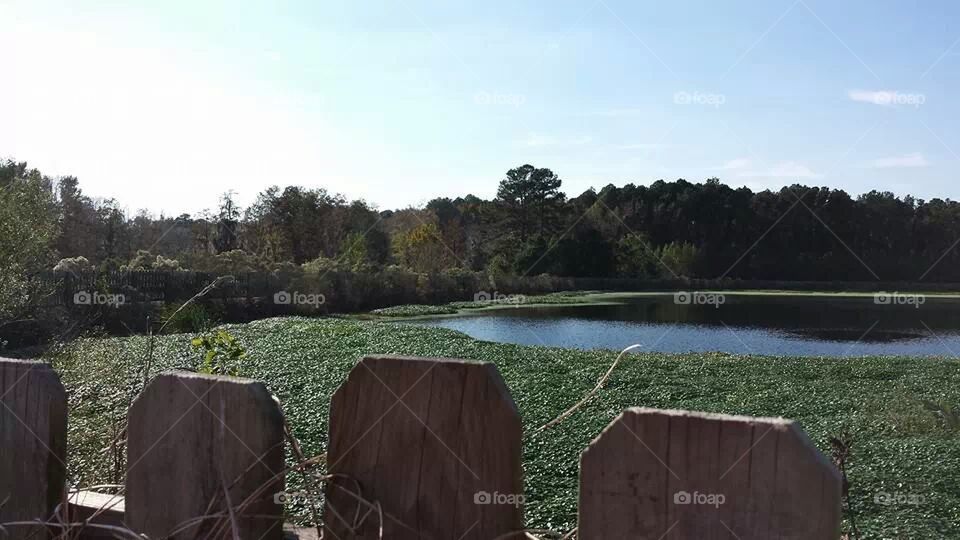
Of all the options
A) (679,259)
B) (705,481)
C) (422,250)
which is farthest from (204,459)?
(679,259)

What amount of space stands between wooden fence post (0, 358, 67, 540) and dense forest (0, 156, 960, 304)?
2132 centimetres

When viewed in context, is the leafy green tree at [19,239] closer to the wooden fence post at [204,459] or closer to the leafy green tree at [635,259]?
the wooden fence post at [204,459]

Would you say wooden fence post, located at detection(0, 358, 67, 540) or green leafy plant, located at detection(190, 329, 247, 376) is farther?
green leafy plant, located at detection(190, 329, 247, 376)

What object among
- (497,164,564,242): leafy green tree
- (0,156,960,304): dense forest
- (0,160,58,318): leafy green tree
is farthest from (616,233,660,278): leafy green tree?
(0,160,58,318): leafy green tree

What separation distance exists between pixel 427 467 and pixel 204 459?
328mm

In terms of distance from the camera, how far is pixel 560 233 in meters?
50.8

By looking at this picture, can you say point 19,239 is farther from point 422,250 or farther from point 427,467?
point 422,250

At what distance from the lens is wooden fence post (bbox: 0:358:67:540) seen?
4.25 feet

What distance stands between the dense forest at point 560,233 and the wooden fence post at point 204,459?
2157 cm

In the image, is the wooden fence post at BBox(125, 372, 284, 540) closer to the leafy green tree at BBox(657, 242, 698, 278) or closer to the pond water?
the pond water

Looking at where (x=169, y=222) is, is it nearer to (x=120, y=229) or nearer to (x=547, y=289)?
(x=120, y=229)

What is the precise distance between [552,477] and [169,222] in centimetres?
4245

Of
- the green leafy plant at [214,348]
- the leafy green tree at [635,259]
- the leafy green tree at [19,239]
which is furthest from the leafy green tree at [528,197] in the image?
the green leafy plant at [214,348]

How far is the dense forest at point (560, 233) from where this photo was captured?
112 ft
